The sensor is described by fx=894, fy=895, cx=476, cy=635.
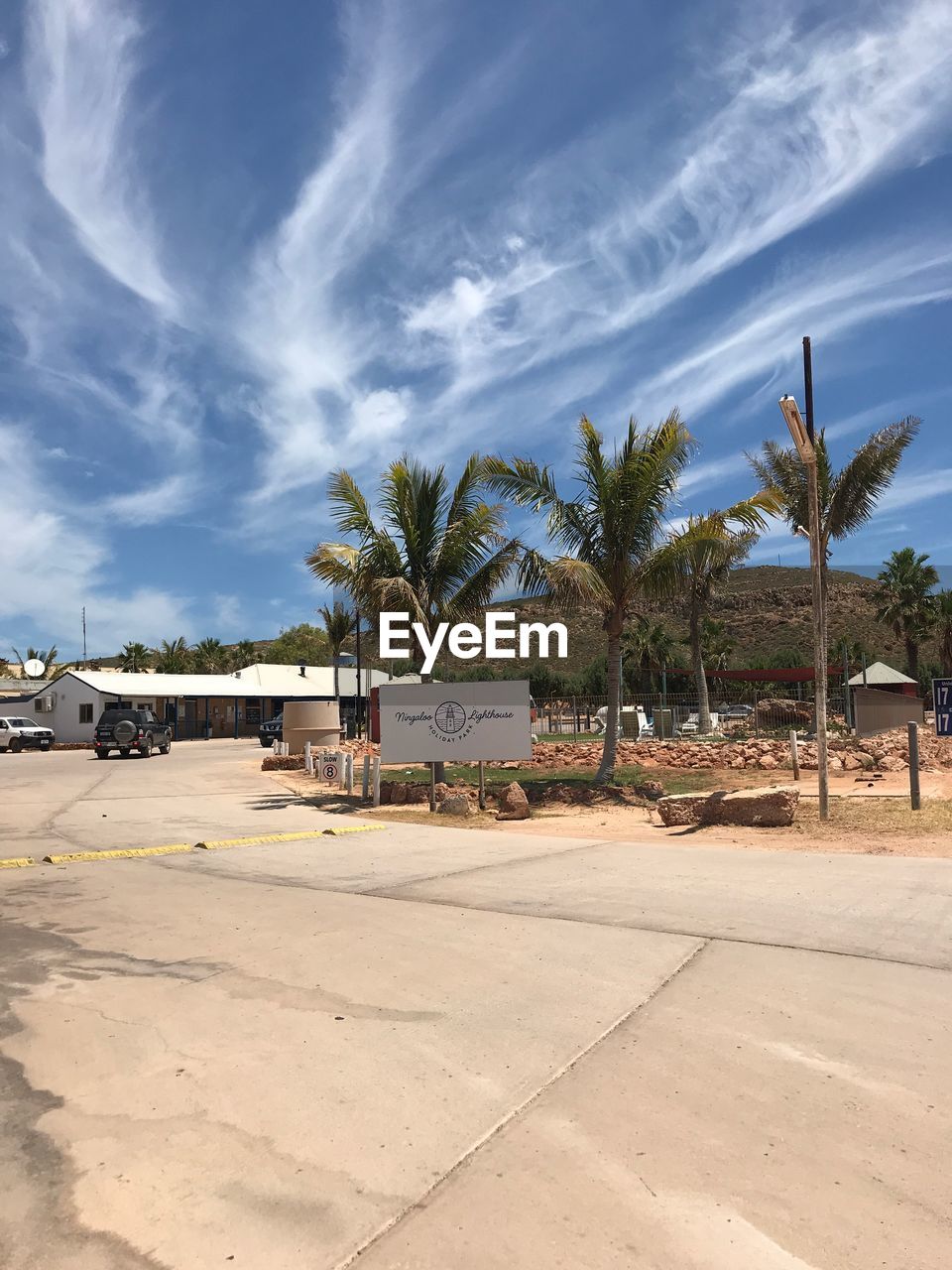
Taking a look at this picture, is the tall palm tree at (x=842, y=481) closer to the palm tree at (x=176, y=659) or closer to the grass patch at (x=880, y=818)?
the grass patch at (x=880, y=818)

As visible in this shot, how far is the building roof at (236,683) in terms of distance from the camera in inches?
2120

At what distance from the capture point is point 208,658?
88312 millimetres

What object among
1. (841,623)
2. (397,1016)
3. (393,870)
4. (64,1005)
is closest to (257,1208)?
(397,1016)

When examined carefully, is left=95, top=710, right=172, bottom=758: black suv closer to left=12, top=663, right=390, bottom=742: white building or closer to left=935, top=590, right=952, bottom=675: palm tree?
left=12, top=663, right=390, bottom=742: white building

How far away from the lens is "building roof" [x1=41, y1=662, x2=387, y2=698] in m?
53.8

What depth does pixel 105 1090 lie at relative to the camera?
3.93 m

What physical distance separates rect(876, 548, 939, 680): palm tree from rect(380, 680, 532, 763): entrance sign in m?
49.6

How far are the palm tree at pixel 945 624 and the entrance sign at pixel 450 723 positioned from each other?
171ft

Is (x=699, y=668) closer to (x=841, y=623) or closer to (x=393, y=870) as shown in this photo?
(x=393, y=870)

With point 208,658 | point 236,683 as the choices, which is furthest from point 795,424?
point 208,658

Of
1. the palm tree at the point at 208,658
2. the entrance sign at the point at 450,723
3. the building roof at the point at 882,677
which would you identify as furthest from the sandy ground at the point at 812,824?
the palm tree at the point at 208,658

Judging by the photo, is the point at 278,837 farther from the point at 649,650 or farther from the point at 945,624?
the point at 945,624

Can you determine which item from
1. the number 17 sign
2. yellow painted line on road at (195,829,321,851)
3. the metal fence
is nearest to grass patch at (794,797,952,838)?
the number 17 sign

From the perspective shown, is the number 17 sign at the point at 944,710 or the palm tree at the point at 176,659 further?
the palm tree at the point at 176,659
